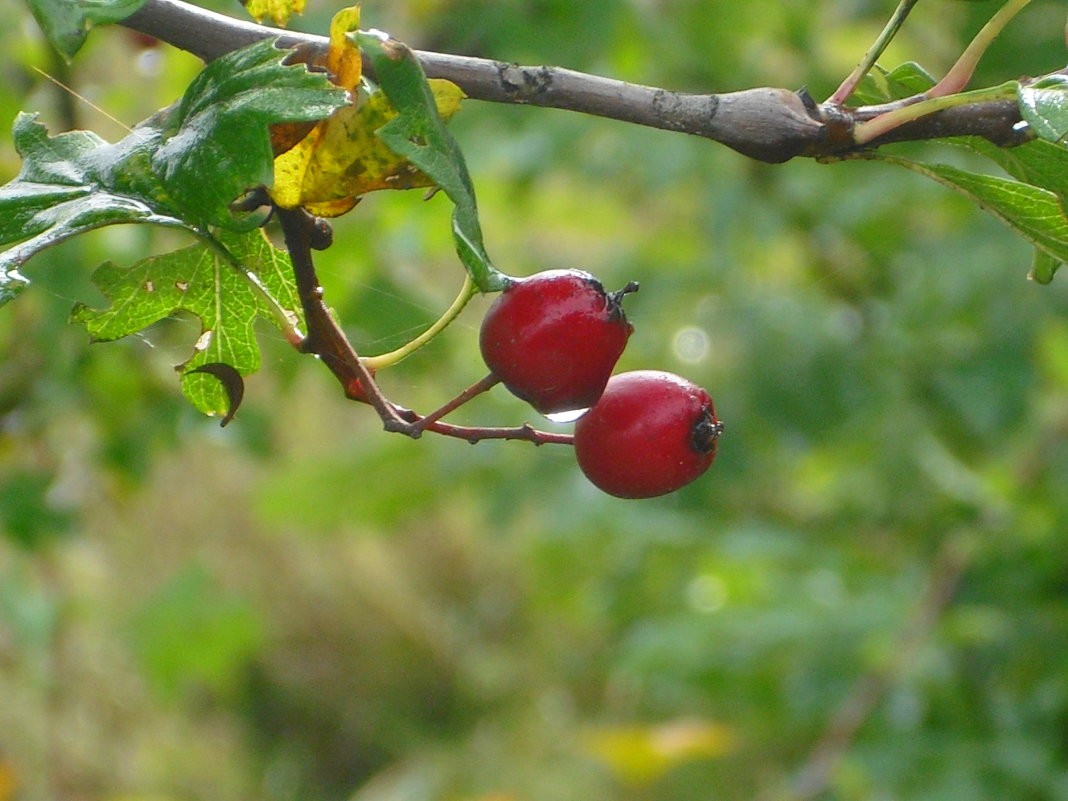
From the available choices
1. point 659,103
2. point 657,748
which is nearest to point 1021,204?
point 659,103

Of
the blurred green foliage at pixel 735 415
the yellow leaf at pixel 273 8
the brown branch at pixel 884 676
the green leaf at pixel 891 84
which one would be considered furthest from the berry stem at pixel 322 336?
the brown branch at pixel 884 676

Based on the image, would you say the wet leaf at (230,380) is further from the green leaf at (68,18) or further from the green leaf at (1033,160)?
the green leaf at (1033,160)

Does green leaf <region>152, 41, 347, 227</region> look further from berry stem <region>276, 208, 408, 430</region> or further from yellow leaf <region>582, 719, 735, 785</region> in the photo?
yellow leaf <region>582, 719, 735, 785</region>

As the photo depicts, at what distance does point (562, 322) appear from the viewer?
1.34 ft

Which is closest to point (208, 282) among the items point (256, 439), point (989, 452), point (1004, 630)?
point (256, 439)

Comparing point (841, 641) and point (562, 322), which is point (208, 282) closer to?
point (562, 322)

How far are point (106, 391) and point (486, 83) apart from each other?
42.2 inches

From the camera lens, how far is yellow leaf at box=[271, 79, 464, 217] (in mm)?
441

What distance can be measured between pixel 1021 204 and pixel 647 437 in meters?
0.17

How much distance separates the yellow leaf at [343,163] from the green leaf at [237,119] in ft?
0.09

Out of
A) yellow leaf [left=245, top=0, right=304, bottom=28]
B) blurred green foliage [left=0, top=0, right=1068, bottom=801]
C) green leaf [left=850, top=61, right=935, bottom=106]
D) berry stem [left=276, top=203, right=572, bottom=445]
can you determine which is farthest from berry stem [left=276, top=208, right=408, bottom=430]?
blurred green foliage [left=0, top=0, right=1068, bottom=801]

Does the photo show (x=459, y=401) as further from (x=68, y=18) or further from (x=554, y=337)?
(x=68, y=18)

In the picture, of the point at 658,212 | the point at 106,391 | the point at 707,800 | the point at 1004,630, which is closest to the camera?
the point at 106,391

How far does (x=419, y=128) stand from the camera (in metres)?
0.39
